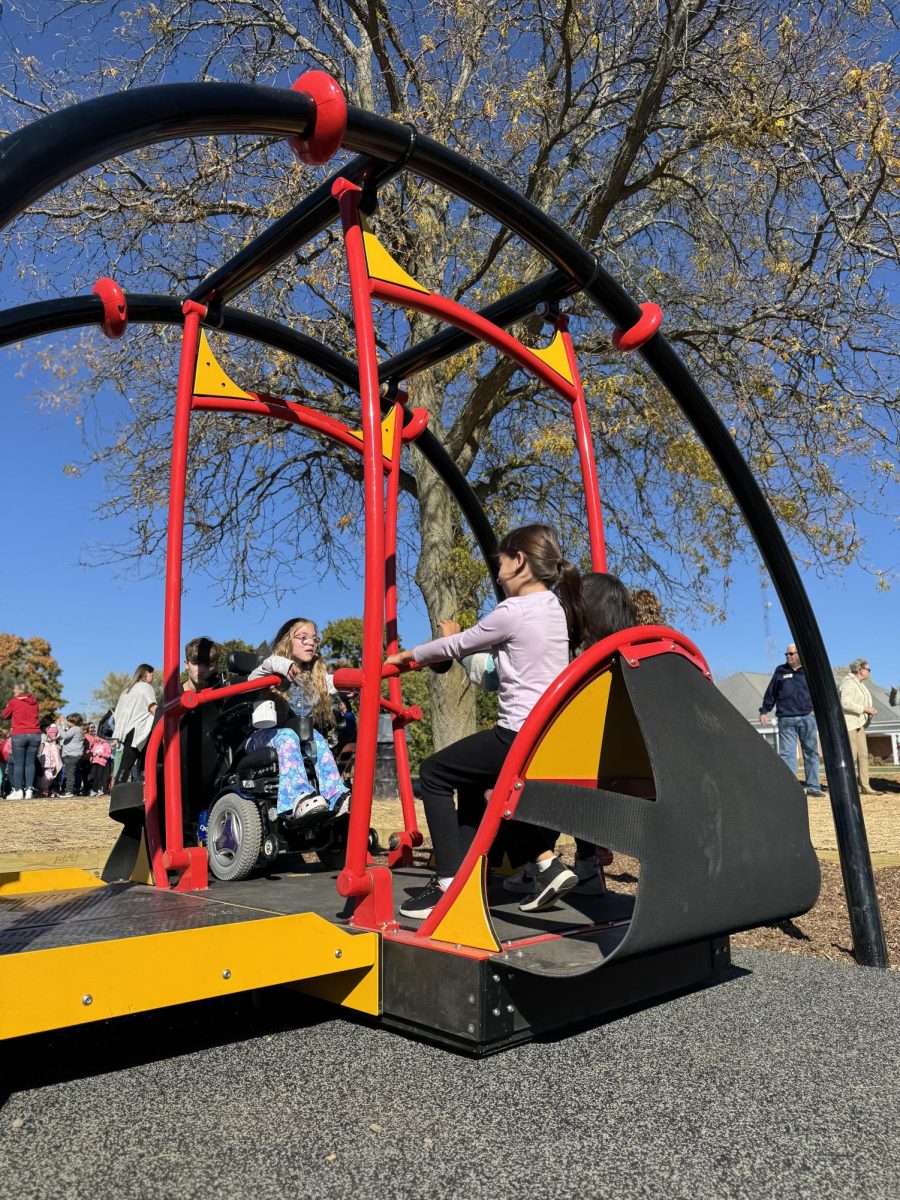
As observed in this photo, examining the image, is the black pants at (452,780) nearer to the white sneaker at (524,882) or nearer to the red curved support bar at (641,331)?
the white sneaker at (524,882)

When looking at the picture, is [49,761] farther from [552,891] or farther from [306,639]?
[552,891]

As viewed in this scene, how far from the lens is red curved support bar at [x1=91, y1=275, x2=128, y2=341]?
4543 millimetres

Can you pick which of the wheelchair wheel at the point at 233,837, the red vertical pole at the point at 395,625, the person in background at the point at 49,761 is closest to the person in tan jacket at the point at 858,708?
the red vertical pole at the point at 395,625

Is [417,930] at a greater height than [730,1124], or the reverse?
[417,930]

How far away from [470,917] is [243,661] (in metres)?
2.31

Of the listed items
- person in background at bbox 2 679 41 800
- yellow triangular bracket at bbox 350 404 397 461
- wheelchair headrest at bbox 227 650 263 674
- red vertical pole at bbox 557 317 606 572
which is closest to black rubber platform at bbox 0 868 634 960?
wheelchair headrest at bbox 227 650 263 674

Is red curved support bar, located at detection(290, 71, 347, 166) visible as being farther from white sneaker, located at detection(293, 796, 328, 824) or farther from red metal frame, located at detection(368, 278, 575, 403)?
white sneaker, located at detection(293, 796, 328, 824)

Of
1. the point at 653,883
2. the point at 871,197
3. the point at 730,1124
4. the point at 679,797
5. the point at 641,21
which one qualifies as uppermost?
the point at 641,21

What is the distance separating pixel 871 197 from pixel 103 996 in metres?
8.67

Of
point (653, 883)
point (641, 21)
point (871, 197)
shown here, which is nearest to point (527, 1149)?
point (653, 883)

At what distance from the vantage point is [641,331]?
468 centimetres

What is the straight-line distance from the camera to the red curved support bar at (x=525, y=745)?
291cm

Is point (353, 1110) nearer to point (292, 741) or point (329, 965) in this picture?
point (329, 965)

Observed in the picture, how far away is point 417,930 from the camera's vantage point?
309 centimetres
